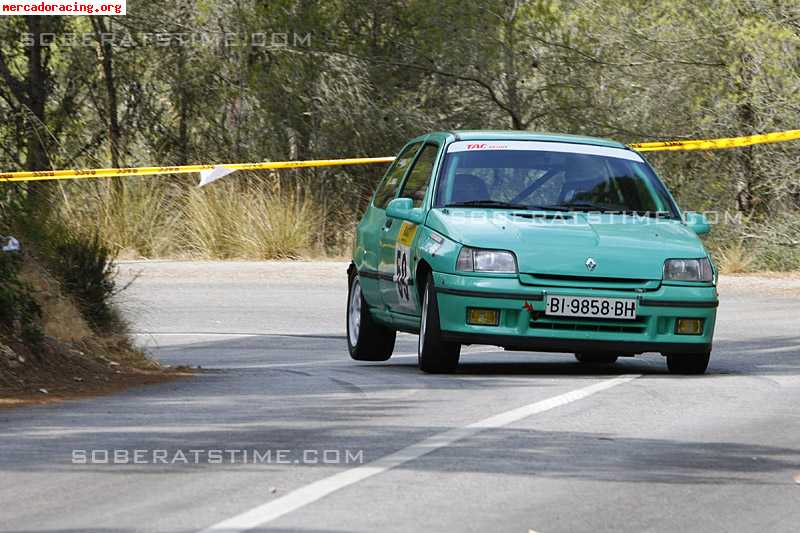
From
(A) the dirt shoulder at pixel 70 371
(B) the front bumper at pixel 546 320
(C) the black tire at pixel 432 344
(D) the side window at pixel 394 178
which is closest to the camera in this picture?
(A) the dirt shoulder at pixel 70 371

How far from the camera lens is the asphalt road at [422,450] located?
6.84 meters

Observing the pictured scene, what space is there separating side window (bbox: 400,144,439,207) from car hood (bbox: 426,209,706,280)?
0.58 m

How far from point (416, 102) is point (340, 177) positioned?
5.56 ft

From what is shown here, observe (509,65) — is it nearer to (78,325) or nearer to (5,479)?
(78,325)

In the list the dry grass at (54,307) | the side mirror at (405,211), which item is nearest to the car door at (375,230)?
the side mirror at (405,211)

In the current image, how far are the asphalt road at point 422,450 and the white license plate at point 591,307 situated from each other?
1.42 feet

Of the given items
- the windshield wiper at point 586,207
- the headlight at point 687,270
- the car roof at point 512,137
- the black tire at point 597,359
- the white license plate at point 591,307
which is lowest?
the black tire at point 597,359

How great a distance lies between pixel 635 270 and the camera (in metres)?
11.8

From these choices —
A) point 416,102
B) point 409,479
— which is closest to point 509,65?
point 416,102

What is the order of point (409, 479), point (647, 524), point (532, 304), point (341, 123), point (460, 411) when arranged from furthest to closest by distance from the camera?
1. point (341, 123)
2. point (532, 304)
3. point (460, 411)
4. point (409, 479)
5. point (647, 524)

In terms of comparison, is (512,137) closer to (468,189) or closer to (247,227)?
(468,189)

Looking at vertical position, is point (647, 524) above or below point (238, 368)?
above

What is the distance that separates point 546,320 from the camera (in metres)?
11.8

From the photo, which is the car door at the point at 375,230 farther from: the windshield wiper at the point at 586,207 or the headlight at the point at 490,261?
the headlight at the point at 490,261
